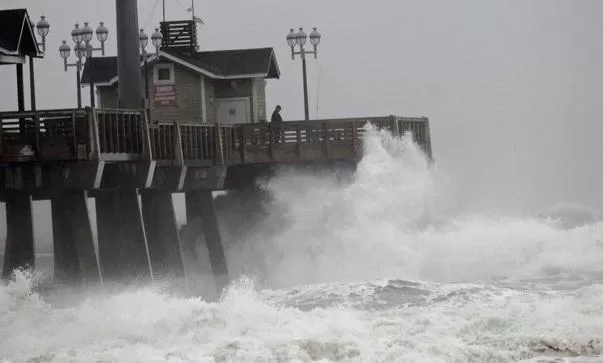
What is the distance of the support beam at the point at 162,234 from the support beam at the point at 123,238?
2393mm

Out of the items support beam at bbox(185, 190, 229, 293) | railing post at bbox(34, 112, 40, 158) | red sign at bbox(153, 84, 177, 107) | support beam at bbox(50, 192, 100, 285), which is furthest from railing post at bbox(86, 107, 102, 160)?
red sign at bbox(153, 84, 177, 107)

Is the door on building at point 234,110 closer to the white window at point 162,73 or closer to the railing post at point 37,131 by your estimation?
the white window at point 162,73

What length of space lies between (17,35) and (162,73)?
9.55 meters

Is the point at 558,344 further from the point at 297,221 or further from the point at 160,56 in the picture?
the point at 160,56

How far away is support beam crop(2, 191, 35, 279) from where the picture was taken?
26062 millimetres

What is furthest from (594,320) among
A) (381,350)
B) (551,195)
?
(551,195)

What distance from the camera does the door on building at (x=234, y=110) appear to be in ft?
148

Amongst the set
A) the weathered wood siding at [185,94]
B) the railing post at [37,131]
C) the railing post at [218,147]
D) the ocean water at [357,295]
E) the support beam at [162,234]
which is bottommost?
the ocean water at [357,295]

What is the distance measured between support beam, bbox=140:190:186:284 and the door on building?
1442cm

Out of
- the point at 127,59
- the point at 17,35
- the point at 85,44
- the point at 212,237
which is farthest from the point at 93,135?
the point at 85,44

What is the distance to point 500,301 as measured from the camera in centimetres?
2658

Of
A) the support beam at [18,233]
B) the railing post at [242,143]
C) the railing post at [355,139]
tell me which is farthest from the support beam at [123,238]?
the railing post at [355,139]

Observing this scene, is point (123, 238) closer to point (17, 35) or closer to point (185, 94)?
point (17, 35)

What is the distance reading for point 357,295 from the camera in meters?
29.1
